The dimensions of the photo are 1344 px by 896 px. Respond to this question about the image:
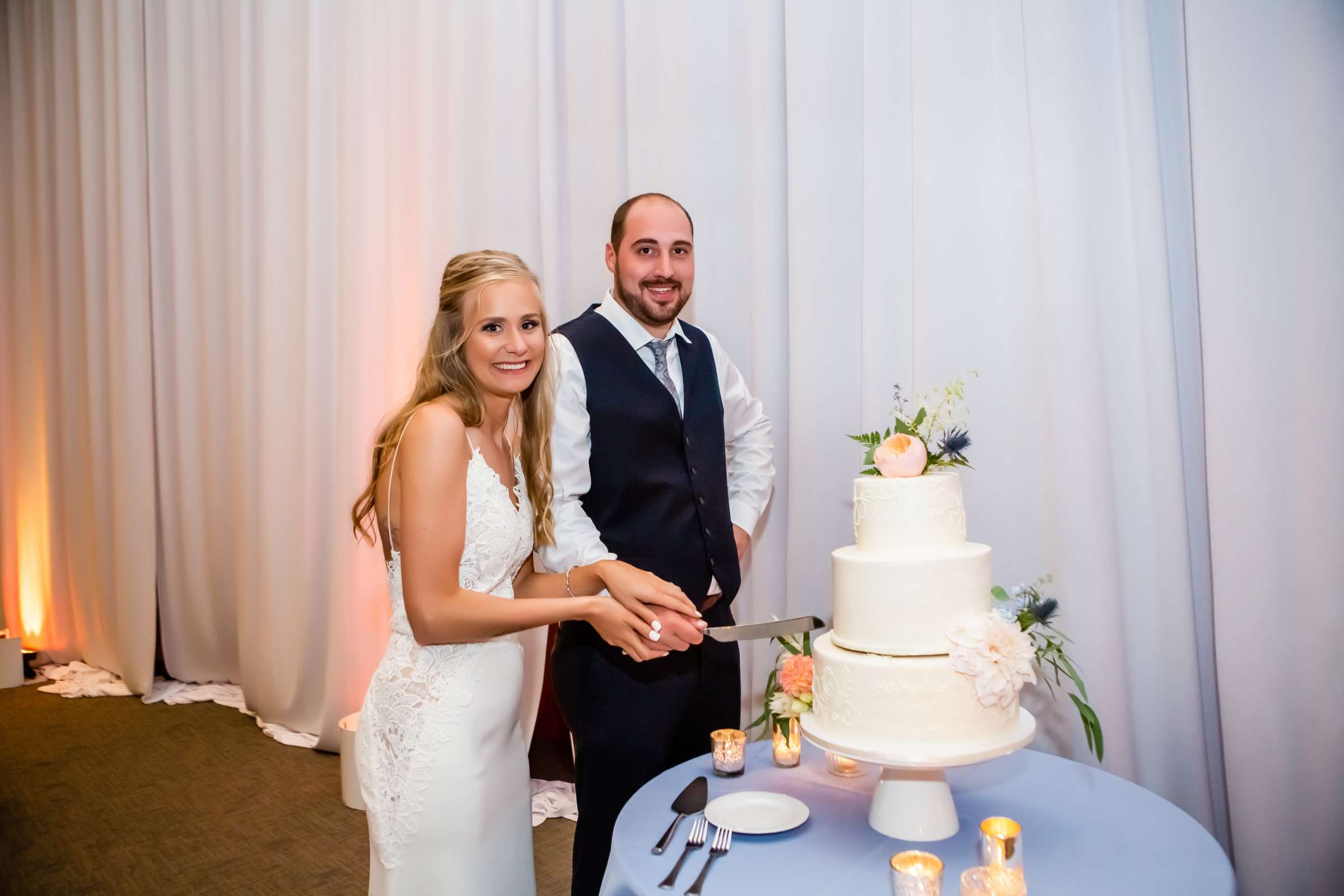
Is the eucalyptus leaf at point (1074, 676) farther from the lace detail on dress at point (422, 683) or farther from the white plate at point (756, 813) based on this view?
the lace detail on dress at point (422, 683)

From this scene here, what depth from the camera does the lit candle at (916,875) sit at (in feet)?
3.80

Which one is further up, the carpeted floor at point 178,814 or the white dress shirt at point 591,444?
the white dress shirt at point 591,444

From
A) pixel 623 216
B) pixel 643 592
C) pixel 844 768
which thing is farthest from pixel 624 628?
pixel 623 216

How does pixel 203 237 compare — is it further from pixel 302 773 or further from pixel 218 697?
pixel 302 773

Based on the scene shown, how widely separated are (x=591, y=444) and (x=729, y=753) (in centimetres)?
81

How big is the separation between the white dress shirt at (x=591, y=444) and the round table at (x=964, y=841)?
0.59 metres

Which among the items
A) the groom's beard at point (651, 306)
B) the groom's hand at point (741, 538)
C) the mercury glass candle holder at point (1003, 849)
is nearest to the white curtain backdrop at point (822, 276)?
the groom's hand at point (741, 538)

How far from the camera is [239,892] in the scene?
2711 mm

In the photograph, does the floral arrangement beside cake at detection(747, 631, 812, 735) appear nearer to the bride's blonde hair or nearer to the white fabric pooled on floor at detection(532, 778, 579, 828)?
the bride's blonde hair

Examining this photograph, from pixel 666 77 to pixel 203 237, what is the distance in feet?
9.49

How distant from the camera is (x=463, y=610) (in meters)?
1.66

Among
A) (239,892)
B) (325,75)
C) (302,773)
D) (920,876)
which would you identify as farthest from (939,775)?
(325,75)

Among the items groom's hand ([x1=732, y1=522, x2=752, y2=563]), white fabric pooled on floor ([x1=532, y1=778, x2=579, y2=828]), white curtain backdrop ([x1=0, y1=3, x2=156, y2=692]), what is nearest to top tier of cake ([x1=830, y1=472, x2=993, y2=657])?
groom's hand ([x1=732, y1=522, x2=752, y2=563])

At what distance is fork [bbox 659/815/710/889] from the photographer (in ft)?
4.27
